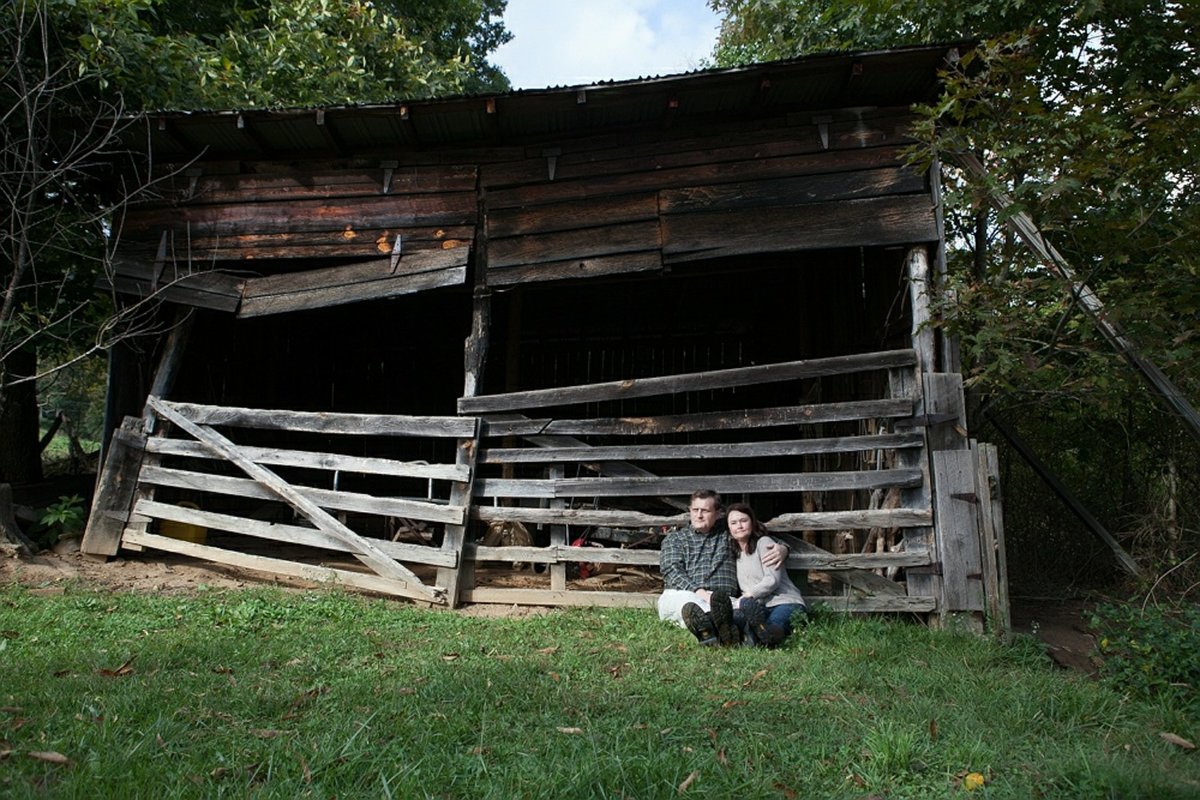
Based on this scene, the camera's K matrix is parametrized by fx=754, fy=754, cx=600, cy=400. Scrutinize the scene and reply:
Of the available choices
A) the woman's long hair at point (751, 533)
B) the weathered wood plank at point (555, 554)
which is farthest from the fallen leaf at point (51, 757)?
the woman's long hair at point (751, 533)

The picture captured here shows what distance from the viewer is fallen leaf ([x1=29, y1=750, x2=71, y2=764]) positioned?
2914mm

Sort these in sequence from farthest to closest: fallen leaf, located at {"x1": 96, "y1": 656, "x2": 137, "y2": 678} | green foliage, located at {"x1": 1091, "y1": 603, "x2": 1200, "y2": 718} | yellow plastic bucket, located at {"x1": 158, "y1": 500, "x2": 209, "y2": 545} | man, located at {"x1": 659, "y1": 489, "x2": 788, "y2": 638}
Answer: yellow plastic bucket, located at {"x1": 158, "y1": 500, "x2": 209, "y2": 545} < man, located at {"x1": 659, "y1": 489, "x2": 788, "y2": 638} < fallen leaf, located at {"x1": 96, "y1": 656, "x2": 137, "y2": 678} < green foliage, located at {"x1": 1091, "y1": 603, "x2": 1200, "y2": 718}

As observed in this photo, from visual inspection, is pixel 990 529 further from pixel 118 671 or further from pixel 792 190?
pixel 118 671

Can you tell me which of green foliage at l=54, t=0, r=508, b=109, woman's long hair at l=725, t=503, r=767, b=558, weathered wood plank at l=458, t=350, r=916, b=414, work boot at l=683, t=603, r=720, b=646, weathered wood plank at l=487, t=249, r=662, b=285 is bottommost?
work boot at l=683, t=603, r=720, b=646

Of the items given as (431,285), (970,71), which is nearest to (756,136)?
(970,71)

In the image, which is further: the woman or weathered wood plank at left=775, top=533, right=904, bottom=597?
weathered wood plank at left=775, top=533, right=904, bottom=597

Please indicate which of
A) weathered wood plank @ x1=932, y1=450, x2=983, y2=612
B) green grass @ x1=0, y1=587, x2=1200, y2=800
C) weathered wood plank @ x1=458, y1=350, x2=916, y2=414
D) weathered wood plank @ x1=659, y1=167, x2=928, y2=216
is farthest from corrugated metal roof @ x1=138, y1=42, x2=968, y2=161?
green grass @ x1=0, y1=587, x2=1200, y2=800

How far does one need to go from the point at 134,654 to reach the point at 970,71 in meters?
7.34

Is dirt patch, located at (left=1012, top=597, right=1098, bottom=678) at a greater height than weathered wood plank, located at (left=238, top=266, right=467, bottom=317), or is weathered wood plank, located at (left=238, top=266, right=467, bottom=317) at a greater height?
weathered wood plank, located at (left=238, top=266, right=467, bottom=317)

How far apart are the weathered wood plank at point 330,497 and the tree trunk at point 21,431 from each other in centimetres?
414

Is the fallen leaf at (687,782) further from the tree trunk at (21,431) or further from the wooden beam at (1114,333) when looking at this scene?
the tree trunk at (21,431)

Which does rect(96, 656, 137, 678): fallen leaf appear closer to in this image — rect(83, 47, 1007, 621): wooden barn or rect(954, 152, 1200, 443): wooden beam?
rect(83, 47, 1007, 621): wooden barn

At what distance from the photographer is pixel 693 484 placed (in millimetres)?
6258

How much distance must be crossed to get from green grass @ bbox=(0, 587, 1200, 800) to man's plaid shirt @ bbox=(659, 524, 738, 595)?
497 millimetres
